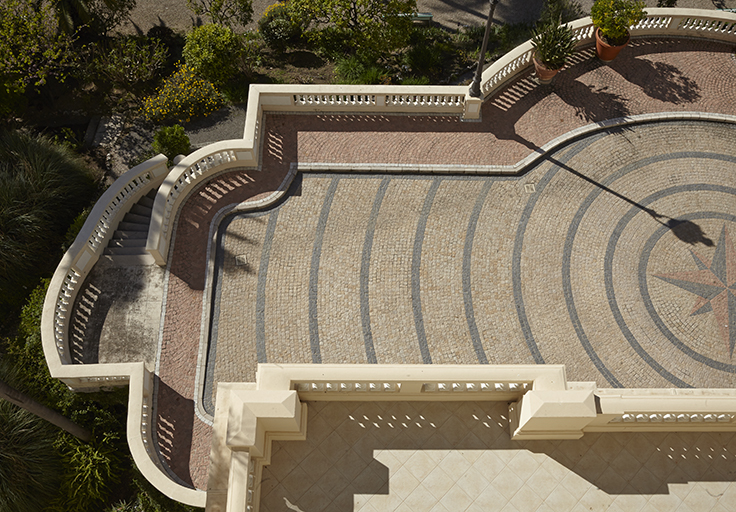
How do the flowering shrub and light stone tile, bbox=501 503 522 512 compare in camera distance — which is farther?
the flowering shrub

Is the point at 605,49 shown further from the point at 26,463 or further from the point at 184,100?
the point at 26,463

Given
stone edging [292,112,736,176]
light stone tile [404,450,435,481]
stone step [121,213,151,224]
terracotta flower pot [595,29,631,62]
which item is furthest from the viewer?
terracotta flower pot [595,29,631,62]

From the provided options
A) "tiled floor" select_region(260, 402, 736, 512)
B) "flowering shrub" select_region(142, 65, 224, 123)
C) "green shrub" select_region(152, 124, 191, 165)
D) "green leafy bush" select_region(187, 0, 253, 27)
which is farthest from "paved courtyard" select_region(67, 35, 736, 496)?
"green leafy bush" select_region(187, 0, 253, 27)

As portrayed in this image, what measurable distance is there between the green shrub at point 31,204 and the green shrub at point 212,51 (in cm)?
667

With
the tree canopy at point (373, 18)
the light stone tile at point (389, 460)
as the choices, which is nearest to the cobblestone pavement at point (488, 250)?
the tree canopy at point (373, 18)

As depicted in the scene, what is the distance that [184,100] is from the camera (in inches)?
914

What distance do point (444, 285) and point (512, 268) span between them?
2455 mm

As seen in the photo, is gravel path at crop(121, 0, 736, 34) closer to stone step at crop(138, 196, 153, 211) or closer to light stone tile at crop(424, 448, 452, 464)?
stone step at crop(138, 196, 153, 211)

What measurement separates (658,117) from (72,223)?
23344 mm

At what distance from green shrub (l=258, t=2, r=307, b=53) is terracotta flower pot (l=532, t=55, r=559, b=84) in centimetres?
1065

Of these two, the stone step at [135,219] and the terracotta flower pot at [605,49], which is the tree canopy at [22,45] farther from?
the terracotta flower pot at [605,49]

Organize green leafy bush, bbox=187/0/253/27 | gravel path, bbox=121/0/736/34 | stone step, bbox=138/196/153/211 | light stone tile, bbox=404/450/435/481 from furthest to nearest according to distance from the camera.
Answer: gravel path, bbox=121/0/736/34 < green leafy bush, bbox=187/0/253/27 < stone step, bbox=138/196/153/211 < light stone tile, bbox=404/450/435/481

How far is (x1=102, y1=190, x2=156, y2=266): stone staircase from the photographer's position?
1808 centimetres

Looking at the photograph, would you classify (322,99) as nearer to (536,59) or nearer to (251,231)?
(251,231)
